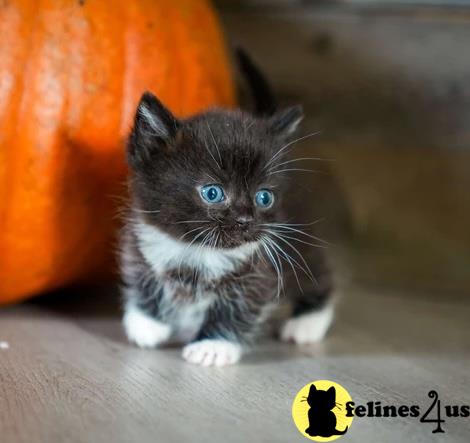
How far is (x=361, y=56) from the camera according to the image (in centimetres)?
221

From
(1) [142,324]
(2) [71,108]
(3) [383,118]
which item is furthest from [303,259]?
(3) [383,118]

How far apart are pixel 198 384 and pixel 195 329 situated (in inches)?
11.6

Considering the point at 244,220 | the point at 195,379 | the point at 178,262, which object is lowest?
the point at 195,379

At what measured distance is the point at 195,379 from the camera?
4.36 feet

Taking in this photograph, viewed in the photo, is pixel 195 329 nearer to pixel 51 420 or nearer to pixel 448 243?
pixel 51 420

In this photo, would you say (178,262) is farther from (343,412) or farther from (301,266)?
(343,412)

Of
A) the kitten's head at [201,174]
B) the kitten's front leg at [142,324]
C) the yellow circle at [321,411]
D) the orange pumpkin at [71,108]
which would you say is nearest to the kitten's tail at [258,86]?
the orange pumpkin at [71,108]

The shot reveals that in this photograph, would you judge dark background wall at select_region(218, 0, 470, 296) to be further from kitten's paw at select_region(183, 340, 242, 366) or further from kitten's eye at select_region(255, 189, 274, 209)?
kitten's paw at select_region(183, 340, 242, 366)

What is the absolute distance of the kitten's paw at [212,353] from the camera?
1435 mm

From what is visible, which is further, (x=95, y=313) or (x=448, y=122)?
(x=448, y=122)

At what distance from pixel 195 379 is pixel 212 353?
126mm

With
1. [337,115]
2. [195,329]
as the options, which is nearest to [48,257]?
[195,329]

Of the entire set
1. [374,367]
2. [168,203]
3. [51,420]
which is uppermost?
[168,203]

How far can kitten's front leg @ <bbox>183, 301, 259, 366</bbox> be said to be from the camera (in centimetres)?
148
